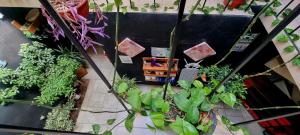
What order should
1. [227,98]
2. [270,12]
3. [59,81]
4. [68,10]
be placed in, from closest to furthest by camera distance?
[227,98], [68,10], [270,12], [59,81]

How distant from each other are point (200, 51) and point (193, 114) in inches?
43.9

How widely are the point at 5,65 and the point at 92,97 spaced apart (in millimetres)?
1002

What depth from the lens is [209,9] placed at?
4.91 ft

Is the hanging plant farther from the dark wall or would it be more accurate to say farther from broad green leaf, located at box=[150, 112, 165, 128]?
broad green leaf, located at box=[150, 112, 165, 128]

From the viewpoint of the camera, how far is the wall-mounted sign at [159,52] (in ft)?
5.98

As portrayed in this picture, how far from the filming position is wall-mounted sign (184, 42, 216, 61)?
1.76 m

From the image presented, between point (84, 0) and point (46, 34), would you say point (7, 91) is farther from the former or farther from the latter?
point (84, 0)

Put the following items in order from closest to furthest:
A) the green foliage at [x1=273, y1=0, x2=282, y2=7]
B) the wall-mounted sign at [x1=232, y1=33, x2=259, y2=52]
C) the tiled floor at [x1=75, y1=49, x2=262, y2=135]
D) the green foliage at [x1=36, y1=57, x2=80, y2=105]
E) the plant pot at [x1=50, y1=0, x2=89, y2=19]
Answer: the plant pot at [x1=50, y1=0, x2=89, y2=19] → the green foliage at [x1=273, y1=0, x2=282, y2=7] → the wall-mounted sign at [x1=232, y1=33, x2=259, y2=52] → the green foliage at [x1=36, y1=57, x2=80, y2=105] → the tiled floor at [x1=75, y1=49, x2=262, y2=135]

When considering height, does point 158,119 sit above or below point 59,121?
above

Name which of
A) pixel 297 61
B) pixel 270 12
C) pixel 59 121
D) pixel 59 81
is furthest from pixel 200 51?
pixel 59 121

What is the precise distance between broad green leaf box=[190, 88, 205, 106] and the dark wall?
2.03ft

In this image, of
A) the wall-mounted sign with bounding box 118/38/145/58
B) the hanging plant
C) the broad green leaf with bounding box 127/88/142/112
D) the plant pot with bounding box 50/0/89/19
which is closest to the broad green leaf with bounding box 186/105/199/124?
the broad green leaf with bounding box 127/88/142/112

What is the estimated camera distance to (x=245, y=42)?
1805 mm

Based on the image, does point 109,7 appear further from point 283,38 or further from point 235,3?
point 283,38
